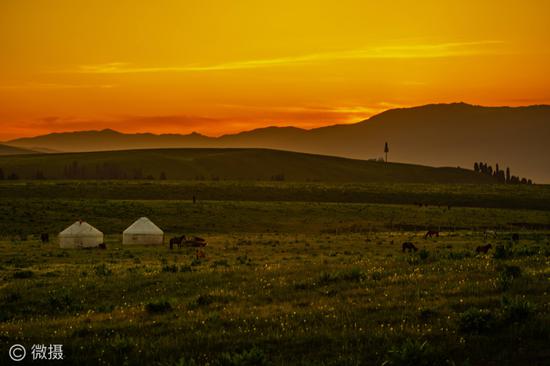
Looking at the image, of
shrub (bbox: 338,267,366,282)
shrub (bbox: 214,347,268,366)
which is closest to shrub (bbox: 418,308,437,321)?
shrub (bbox: 214,347,268,366)

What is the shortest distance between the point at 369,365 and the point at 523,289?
6.29 m

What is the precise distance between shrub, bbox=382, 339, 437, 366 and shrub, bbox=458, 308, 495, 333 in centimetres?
164

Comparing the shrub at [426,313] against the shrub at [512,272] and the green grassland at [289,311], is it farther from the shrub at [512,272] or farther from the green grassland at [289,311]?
the shrub at [512,272]

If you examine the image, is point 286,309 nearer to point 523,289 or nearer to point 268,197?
point 523,289

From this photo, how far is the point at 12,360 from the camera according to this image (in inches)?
531

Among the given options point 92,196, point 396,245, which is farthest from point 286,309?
point 92,196

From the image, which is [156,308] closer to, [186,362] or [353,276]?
[186,362]

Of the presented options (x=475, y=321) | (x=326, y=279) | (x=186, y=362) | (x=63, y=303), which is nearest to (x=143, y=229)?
(x=63, y=303)

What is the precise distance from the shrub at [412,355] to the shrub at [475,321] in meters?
1.64

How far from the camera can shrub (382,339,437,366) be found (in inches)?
477

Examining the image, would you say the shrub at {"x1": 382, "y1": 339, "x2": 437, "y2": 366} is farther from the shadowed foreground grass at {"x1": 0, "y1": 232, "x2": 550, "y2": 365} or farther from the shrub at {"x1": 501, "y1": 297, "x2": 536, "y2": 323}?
the shrub at {"x1": 501, "y1": 297, "x2": 536, "y2": 323}

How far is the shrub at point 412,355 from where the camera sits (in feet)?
39.7

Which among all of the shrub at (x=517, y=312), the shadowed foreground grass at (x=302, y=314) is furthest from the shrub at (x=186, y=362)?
the shrub at (x=517, y=312)

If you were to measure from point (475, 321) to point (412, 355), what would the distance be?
7.14ft
